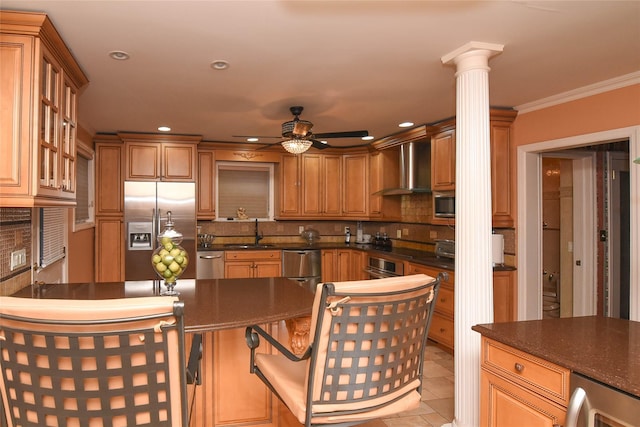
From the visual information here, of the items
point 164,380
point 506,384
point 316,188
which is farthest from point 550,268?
point 164,380

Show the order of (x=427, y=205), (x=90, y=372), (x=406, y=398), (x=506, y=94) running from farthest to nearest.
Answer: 1. (x=427, y=205)
2. (x=506, y=94)
3. (x=406, y=398)
4. (x=90, y=372)

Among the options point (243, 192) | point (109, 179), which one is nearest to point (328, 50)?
point (109, 179)

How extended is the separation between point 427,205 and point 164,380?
15.3 ft

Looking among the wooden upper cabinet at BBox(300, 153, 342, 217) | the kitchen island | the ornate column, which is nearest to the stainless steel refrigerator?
the wooden upper cabinet at BBox(300, 153, 342, 217)

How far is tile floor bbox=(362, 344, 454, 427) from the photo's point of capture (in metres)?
2.85

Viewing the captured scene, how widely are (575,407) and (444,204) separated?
324 centimetres

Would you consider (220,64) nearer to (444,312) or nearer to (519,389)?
(519,389)

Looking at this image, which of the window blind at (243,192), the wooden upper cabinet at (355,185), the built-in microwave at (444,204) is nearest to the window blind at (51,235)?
the window blind at (243,192)

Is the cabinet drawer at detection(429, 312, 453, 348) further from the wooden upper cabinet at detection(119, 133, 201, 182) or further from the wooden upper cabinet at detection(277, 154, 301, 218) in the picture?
the wooden upper cabinet at detection(119, 133, 201, 182)

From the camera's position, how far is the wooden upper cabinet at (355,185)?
6324 millimetres

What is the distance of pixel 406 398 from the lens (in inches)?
68.5

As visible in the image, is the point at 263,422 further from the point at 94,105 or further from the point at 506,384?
the point at 94,105

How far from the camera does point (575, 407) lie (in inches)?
55.0

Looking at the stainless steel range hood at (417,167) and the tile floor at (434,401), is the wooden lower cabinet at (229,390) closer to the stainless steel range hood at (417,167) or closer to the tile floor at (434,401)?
the tile floor at (434,401)
